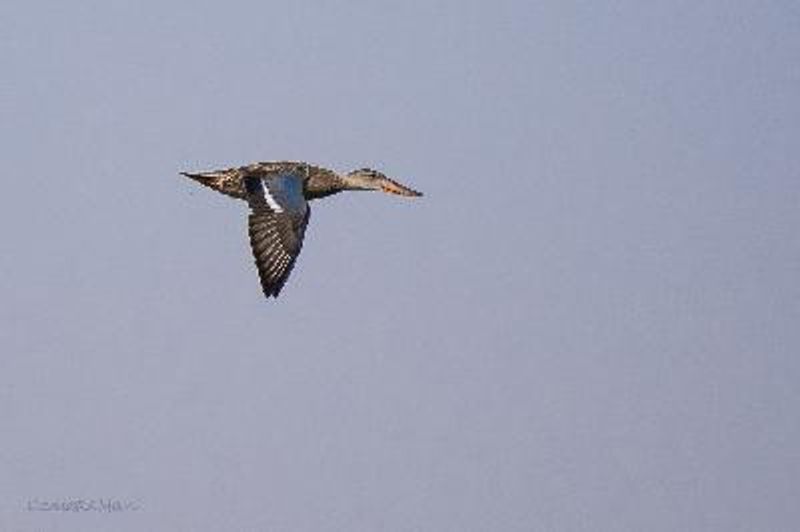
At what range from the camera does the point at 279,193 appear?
48469mm

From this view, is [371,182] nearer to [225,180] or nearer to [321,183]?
[321,183]

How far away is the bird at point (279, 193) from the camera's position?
147 feet

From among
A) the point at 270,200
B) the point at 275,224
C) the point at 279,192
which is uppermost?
the point at 279,192

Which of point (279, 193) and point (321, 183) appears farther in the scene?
point (321, 183)

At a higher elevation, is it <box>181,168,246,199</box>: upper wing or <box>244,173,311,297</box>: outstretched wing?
<box>181,168,246,199</box>: upper wing

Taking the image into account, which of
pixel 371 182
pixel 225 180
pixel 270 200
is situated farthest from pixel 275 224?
pixel 371 182

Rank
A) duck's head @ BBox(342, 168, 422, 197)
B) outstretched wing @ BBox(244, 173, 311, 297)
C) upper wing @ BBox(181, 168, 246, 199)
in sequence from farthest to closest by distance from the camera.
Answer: duck's head @ BBox(342, 168, 422, 197) → upper wing @ BBox(181, 168, 246, 199) → outstretched wing @ BBox(244, 173, 311, 297)

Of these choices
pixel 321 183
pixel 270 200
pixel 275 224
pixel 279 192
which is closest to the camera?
pixel 275 224

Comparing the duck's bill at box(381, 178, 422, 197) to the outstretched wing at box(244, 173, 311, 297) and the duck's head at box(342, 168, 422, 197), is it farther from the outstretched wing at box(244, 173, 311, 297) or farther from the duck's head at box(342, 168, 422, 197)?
the outstretched wing at box(244, 173, 311, 297)

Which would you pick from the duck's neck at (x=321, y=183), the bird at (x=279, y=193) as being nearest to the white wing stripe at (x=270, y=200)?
the bird at (x=279, y=193)

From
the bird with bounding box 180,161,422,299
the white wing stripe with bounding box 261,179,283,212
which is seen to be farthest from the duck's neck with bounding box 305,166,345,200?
the white wing stripe with bounding box 261,179,283,212

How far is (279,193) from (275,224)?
99.0 inches

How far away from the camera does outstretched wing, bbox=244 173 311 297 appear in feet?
147

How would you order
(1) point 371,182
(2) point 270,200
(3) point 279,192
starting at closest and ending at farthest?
1. (2) point 270,200
2. (3) point 279,192
3. (1) point 371,182
